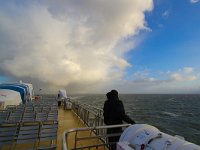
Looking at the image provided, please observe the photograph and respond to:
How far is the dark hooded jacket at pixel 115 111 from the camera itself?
4797 millimetres

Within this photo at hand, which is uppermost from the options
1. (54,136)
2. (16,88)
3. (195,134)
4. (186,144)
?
(16,88)

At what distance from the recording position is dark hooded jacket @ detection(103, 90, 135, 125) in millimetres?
4797

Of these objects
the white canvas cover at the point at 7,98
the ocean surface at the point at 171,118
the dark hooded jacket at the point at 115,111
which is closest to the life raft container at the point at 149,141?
the dark hooded jacket at the point at 115,111

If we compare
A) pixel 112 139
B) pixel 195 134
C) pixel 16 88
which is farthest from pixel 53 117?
pixel 195 134

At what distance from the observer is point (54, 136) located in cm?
614

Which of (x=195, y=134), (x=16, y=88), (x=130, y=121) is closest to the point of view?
(x=130, y=121)

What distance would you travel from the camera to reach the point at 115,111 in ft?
15.8

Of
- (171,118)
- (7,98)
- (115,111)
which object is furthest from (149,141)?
(171,118)

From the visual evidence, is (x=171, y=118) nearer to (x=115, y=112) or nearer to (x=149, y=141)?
(x=115, y=112)

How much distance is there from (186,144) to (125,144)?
1.04 m

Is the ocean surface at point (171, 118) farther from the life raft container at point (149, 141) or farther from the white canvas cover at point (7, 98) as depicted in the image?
the life raft container at point (149, 141)

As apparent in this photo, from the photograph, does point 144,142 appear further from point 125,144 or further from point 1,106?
point 1,106

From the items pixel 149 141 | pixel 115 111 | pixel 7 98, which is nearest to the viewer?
pixel 149 141

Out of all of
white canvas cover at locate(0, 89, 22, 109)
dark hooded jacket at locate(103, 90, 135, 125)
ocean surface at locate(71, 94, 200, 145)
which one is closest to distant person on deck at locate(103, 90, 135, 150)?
dark hooded jacket at locate(103, 90, 135, 125)
